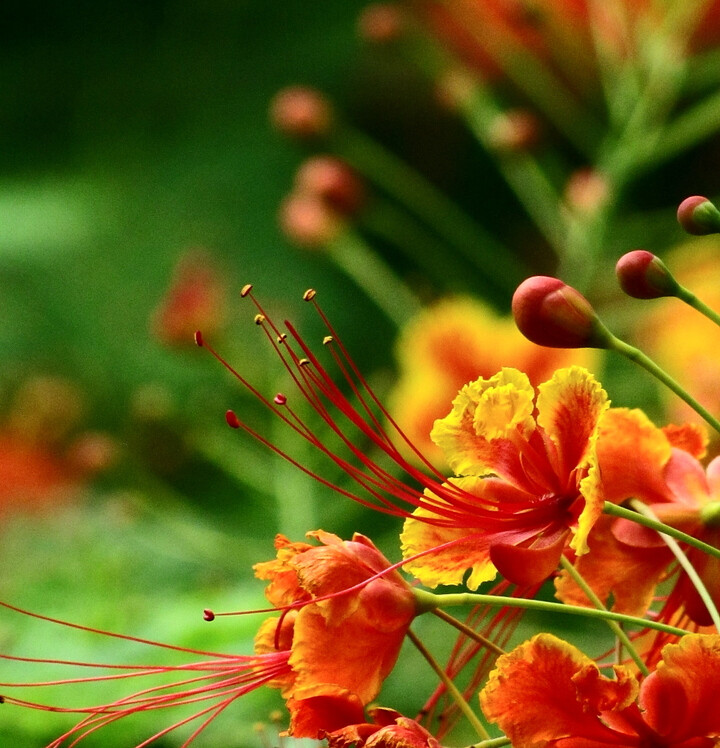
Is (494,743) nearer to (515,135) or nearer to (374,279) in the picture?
(515,135)

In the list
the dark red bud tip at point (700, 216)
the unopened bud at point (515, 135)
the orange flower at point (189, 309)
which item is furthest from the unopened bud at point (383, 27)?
the dark red bud tip at point (700, 216)

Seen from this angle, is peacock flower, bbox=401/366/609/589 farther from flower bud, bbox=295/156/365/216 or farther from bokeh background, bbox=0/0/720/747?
flower bud, bbox=295/156/365/216

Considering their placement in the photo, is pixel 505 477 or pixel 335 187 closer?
pixel 505 477

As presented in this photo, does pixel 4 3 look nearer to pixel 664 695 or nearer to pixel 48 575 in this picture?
pixel 48 575

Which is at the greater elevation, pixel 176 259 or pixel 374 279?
pixel 176 259

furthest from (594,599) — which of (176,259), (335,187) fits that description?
(176,259)

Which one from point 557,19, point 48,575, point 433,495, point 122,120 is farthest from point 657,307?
point 122,120

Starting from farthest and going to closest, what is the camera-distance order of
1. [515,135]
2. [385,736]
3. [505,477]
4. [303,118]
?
[303,118]
[515,135]
[505,477]
[385,736]
